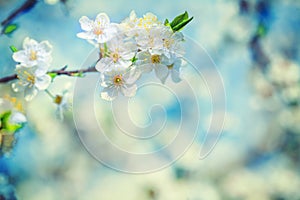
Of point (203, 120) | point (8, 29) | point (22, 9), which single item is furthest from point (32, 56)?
point (203, 120)

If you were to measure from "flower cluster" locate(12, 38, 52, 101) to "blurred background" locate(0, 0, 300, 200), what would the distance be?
38 centimetres

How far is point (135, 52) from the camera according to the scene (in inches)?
16.6

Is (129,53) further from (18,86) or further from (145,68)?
(18,86)

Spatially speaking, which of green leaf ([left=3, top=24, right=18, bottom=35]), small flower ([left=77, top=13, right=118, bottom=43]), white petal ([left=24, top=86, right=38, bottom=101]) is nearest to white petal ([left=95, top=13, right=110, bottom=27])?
small flower ([left=77, top=13, right=118, bottom=43])

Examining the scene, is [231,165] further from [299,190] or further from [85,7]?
[85,7]

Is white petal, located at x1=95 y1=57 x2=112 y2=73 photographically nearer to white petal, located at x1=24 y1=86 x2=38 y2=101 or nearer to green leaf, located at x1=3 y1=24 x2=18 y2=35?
white petal, located at x1=24 y1=86 x2=38 y2=101

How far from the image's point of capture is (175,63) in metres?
0.44

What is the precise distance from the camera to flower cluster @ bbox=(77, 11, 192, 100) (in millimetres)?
416

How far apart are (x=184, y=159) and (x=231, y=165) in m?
0.15

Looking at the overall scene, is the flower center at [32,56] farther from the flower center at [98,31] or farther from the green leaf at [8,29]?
the green leaf at [8,29]

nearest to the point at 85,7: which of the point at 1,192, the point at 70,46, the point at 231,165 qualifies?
the point at 70,46

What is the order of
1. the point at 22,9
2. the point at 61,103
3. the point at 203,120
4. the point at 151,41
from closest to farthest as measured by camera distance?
the point at 151,41 → the point at 61,103 → the point at 22,9 → the point at 203,120

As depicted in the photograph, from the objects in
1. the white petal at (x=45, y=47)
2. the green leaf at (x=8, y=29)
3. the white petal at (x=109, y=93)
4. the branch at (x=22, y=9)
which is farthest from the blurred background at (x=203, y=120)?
the white petal at (x=109, y=93)

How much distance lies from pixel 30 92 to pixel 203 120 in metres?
0.70
